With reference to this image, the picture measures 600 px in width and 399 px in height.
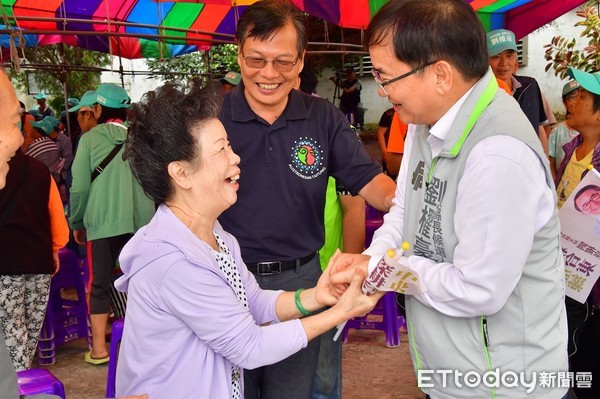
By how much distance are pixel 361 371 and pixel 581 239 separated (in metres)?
2.06

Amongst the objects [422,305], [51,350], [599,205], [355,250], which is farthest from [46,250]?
[599,205]

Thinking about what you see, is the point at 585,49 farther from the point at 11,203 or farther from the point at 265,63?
the point at 11,203

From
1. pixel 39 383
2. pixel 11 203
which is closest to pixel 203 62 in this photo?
pixel 11 203

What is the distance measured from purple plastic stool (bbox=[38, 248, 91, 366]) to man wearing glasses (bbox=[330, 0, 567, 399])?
149 inches

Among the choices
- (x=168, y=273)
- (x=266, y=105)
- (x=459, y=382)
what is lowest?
(x=459, y=382)

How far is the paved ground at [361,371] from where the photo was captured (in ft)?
13.5

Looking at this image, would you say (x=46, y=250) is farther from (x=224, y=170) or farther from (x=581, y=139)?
(x=581, y=139)

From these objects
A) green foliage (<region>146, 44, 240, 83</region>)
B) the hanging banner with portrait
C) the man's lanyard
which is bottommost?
the hanging banner with portrait

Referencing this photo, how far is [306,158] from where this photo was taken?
2.61 meters

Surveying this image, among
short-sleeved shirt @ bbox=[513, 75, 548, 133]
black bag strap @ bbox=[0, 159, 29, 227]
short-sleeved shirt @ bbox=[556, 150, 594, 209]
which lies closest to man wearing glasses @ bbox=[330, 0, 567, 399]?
short-sleeved shirt @ bbox=[556, 150, 594, 209]

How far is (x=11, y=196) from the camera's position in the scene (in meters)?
3.86

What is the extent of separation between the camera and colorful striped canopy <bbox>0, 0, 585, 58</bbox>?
16.9 feet

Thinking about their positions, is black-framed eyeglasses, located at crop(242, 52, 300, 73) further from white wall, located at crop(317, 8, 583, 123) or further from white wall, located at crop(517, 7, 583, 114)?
white wall, located at crop(517, 7, 583, 114)

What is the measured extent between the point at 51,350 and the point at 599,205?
3961 millimetres
